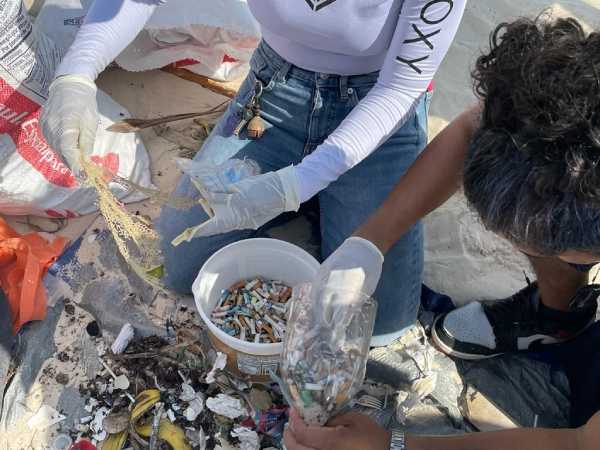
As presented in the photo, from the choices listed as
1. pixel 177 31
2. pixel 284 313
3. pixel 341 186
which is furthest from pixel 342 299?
pixel 177 31

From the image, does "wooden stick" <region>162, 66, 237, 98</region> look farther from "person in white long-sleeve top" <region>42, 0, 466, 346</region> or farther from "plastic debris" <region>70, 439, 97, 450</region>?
"plastic debris" <region>70, 439, 97, 450</region>

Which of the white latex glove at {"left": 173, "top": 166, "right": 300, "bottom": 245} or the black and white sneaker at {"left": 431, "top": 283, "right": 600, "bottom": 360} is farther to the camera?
the black and white sneaker at {"left": 431, "top": 283, "right": 600, "bottom": 360}

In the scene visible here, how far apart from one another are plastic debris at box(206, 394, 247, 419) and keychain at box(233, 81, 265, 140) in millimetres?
814

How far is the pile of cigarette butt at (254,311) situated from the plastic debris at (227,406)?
200 millimetres

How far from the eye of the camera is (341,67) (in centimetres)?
171

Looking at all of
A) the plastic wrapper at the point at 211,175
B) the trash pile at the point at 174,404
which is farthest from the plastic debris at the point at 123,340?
the plastic wrapper at the point at 211,175

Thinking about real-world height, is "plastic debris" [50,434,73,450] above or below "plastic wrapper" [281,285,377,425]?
below

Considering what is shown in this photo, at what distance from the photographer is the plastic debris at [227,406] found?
1729mm

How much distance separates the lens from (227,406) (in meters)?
1.74

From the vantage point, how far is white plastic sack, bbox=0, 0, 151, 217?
196 centimetres

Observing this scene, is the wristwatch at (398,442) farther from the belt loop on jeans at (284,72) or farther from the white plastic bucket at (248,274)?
the belt loop on jeans at (284,72)

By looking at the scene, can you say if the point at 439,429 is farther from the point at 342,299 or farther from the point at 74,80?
the point at 74,80

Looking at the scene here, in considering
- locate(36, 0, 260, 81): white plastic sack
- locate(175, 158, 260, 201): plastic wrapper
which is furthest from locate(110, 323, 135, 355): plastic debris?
locate(36, 0, 260, 81): white plastic sack

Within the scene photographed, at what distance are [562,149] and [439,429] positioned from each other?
109 cm
